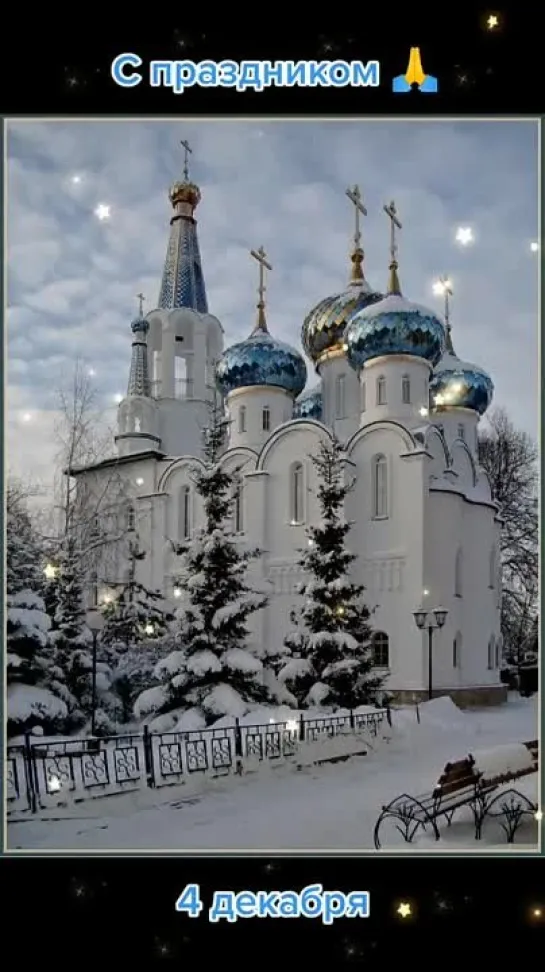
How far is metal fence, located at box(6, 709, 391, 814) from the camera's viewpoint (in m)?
4.01

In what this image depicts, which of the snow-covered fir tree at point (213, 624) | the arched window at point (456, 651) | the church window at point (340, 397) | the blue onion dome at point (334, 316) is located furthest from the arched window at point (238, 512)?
the church window at point (340, 397)

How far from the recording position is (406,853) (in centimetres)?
389

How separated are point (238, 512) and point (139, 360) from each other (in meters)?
1.30

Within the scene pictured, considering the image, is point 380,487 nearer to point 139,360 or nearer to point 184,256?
point 139,360

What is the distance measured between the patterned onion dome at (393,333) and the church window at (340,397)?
28cm

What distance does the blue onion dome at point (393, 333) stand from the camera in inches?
280

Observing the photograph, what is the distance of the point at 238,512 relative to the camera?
20.7ft

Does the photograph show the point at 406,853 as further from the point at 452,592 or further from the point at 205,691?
the point at 452,592

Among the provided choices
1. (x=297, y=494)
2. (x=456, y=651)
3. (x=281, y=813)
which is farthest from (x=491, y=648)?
(x=281, y=813)

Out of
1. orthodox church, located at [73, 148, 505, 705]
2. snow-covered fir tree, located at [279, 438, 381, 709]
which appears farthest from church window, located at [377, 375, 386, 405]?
snow-covered fir tree, located at [279, 438, 381, 709]

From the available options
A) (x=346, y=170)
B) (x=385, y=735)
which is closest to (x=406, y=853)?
(x=385, y=735)

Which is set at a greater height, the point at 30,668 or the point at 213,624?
the point at 213,624

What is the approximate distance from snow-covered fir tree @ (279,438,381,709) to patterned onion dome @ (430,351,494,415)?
1.19m
